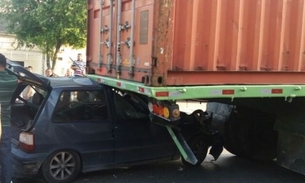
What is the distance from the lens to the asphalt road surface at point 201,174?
5.97 metres

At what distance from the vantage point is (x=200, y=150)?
6.69 meters

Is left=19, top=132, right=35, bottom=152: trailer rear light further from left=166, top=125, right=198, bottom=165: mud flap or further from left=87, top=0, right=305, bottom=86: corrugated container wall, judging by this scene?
left=166, top=125, right=198, bottom=165: mud flap

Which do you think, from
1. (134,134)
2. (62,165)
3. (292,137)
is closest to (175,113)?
(134,134)

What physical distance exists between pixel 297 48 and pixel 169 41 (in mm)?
1881

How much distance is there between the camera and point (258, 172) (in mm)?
6832

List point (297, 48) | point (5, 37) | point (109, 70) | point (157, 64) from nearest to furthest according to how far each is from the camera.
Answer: point (157, 64)
point (297, 48)
point (109, 70)
point (5, 37)

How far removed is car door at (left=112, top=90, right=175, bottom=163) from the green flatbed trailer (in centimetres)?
50

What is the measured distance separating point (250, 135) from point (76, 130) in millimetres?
3368

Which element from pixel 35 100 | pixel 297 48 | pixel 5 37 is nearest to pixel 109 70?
pixel 35 100


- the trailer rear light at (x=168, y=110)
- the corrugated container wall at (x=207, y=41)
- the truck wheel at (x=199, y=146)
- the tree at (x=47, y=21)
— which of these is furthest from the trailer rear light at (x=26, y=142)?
the tree at (x=47, y=21)

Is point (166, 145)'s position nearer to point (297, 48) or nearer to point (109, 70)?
point (109, 70)

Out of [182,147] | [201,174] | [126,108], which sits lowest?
[201,174]

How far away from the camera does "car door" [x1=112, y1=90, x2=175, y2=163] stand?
579 cm

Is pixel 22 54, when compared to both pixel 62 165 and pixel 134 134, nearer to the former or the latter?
pixel 134 134
